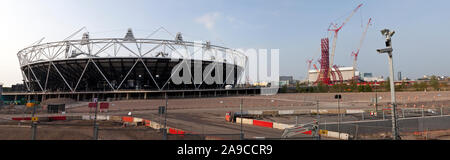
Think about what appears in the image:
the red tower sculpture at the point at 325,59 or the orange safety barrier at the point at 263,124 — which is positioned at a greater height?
the red tower sculpture at the point at 325,59

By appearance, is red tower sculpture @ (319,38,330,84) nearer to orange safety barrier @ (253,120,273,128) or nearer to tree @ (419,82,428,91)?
tree @ (419,82,428,91)

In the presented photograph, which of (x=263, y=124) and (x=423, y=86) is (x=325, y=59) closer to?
(x=423, y=86)

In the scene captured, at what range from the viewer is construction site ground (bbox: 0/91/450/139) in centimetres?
1605

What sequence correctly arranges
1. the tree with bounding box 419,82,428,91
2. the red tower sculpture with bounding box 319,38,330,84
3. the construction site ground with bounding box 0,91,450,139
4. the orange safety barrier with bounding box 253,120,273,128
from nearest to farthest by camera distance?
1. the construction site ground with bounding box 0,91,450,139
2. the orange safety barrier with bounding box 253,120,273,128
3. the tree with bounding box 419,82,428,91
4. the red tower sculpture with bounding box 319,38,330,84

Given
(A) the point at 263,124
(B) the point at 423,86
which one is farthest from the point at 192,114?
(B) the point at 423,86

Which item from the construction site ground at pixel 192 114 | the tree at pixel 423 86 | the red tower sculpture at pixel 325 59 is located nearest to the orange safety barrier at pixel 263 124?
the construction site ground at pixel 192 114

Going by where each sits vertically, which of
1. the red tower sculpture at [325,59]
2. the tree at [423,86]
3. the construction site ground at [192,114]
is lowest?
the construction site ground at [192,114]

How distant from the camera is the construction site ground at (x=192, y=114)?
16.0 metres

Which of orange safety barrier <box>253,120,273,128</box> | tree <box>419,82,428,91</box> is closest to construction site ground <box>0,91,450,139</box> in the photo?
orange safety barrier <box>253,120,273,128</box>

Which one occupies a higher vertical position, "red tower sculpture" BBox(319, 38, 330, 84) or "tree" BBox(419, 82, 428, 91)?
"red tower sculpture" BBox(319, 38, 330, 84)

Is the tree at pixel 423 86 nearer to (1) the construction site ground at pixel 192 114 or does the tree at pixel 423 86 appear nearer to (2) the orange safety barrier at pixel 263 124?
(1) the construction site ground at pixel 192 114

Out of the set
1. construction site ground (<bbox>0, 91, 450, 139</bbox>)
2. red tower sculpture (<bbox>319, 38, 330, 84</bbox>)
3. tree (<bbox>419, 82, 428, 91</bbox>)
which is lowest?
construction site ground (<bbox>0, 91, 450, 139</bbox>)
